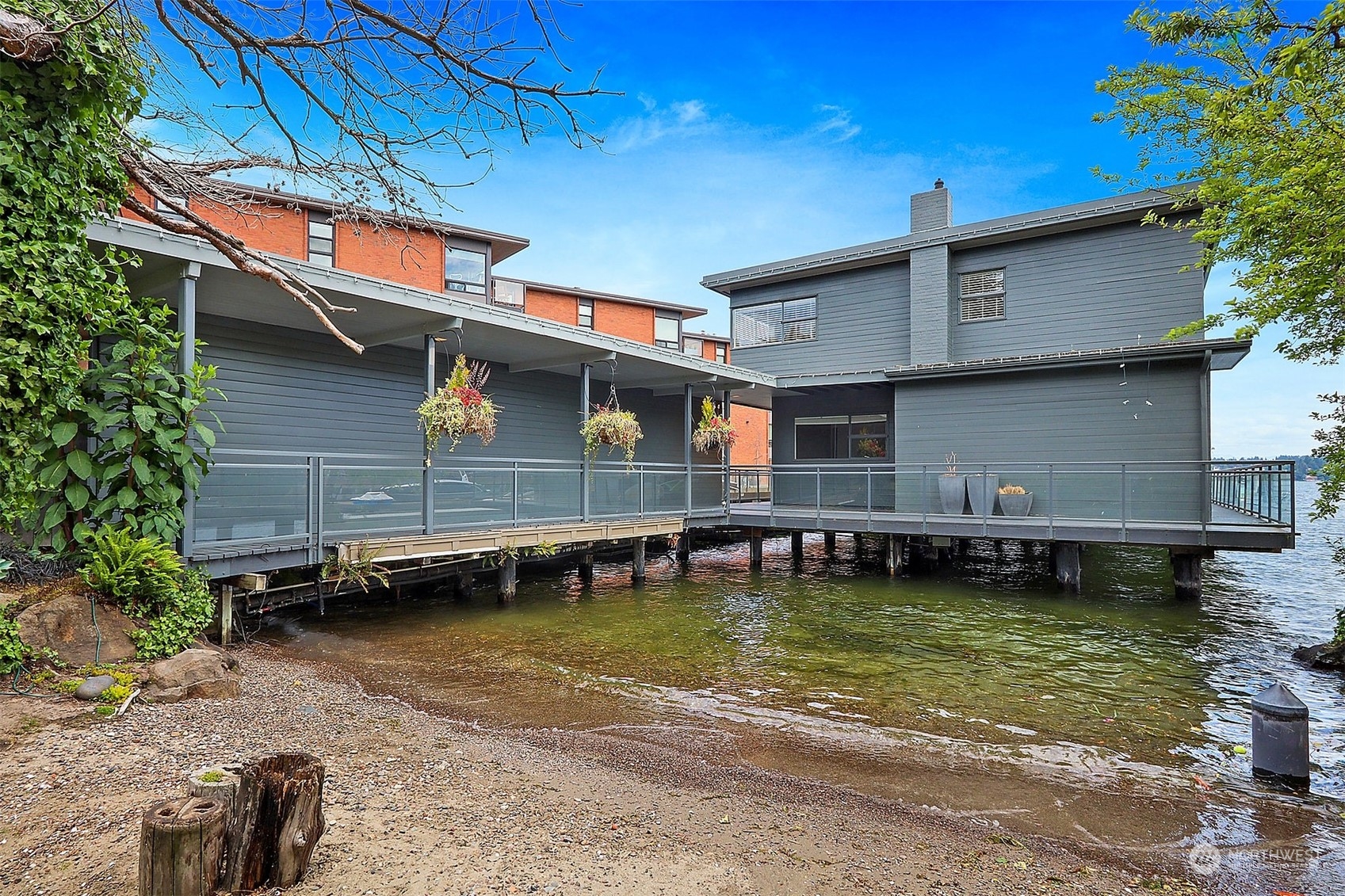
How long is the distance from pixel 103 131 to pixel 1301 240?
1123 cm

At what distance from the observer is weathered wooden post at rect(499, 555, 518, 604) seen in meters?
10.9

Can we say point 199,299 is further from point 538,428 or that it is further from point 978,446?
point 978,446

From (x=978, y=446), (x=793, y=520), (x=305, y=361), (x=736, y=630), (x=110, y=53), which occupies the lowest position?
(x=736, y=630)

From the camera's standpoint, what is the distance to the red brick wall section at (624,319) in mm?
27016

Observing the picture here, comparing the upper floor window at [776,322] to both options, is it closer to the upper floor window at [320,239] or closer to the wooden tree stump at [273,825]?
the upper floor window at [320,239]

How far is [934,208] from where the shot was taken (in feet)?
55.3

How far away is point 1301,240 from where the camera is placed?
8.01 m

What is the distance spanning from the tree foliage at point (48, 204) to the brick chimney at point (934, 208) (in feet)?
53.1

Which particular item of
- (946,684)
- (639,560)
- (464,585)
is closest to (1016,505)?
(946,684)

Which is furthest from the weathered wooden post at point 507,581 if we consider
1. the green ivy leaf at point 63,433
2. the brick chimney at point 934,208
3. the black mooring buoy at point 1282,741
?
the brick chimney at point 934,208

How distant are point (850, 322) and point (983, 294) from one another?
3085mm

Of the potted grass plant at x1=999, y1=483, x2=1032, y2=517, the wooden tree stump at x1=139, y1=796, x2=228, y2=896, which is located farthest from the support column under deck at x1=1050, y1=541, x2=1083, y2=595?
the wooden tree stump at x1=139, y1=796, x2=228, y2=896

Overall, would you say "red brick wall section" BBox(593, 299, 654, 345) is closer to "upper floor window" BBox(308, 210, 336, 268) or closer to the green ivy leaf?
"upper floor window" BBox(308, 210, 336, 268)

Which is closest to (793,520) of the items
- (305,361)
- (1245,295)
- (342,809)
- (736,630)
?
(736,630)
